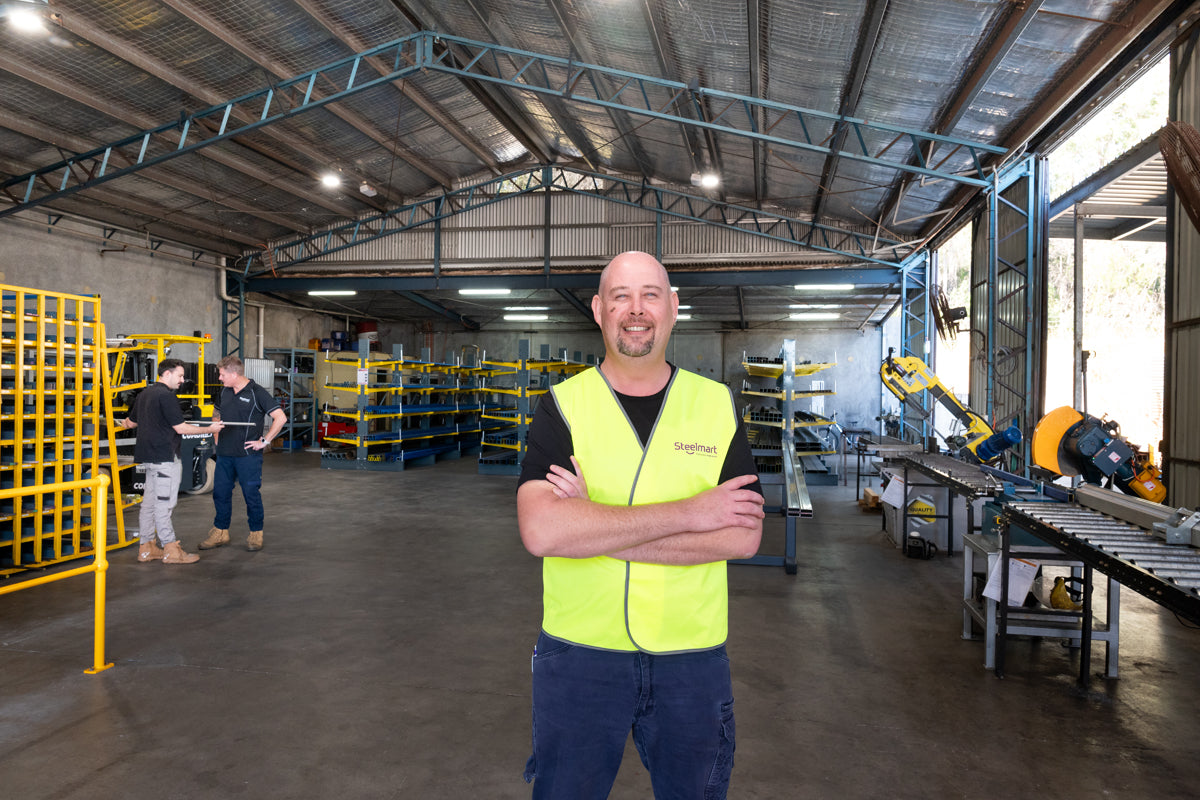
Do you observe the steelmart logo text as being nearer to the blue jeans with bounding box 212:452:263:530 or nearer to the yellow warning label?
the blue jeans with bounding box 212:452:263:530

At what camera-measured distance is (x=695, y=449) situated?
5.37 ft

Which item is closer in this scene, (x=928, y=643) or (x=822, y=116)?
(x=928, y=643)

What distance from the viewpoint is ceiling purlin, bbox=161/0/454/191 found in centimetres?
825

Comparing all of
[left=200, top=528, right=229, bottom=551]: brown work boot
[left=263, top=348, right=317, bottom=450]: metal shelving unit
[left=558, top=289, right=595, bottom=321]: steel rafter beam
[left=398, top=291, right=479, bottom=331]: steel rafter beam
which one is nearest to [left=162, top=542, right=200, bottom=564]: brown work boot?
[left=200, top=528, right=229, bottom=551]: brown work boot

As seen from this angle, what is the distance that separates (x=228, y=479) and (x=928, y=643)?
6.37 meters

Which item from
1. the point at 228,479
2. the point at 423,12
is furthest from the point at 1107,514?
the point at 423,12

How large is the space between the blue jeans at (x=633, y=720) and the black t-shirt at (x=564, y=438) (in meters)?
0.44

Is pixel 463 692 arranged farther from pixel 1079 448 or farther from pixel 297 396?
pixel 297 396

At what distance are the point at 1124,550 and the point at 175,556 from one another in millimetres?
7089

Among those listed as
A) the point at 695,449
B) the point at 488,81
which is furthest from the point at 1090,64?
the point at 488,81

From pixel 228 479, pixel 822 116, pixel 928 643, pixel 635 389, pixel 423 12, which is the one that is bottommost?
pixel 928 643

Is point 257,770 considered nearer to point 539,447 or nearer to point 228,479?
point 539,447

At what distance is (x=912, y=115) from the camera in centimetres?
802

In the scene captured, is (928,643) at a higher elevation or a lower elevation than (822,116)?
lower
